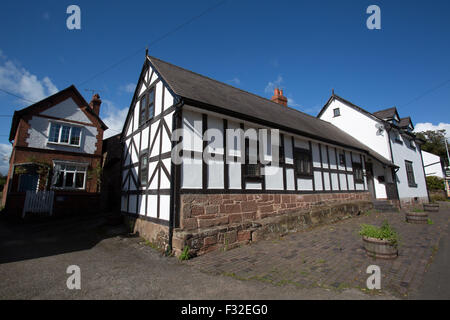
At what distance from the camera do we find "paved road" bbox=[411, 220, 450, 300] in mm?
3504

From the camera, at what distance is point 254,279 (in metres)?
4.41

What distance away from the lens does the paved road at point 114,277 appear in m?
3.82

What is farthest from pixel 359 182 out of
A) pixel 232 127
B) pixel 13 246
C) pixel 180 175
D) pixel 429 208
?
pixel 13 246

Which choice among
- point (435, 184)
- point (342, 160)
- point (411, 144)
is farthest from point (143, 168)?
point (435, 184)

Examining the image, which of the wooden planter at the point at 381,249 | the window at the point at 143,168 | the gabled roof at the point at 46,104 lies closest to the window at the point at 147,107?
the window at the point at 143,168

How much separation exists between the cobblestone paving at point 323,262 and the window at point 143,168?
442 cm

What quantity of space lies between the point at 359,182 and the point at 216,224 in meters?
12.2

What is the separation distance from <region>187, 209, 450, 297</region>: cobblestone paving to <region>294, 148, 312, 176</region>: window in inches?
141

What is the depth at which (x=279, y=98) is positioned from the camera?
17.6 meters

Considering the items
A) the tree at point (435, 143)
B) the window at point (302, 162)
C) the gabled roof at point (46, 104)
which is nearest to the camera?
the window at point (302, 162)

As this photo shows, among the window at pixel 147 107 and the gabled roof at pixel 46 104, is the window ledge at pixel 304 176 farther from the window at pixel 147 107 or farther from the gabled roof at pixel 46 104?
the gabled roof at pixel 46 104

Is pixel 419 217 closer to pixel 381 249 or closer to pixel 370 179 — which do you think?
pixel 381 249

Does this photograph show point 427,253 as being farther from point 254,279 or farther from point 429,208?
point 429,208

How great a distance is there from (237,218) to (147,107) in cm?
617
